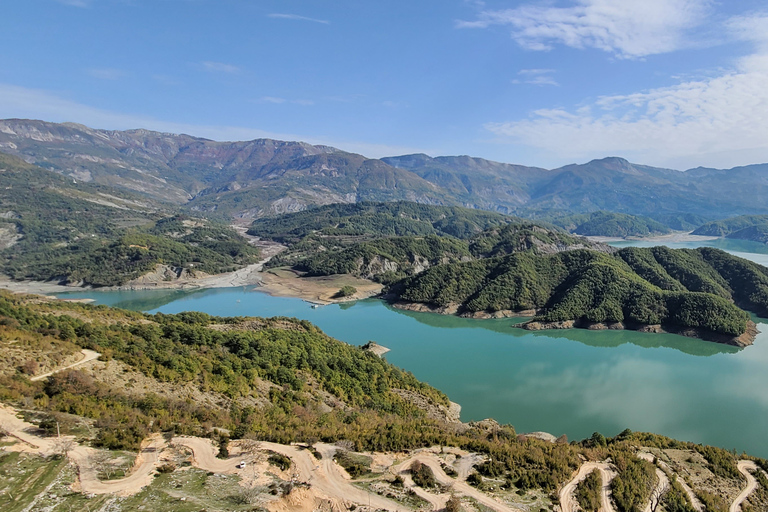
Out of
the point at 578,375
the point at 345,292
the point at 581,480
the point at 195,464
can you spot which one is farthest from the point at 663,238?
the point at 195,464

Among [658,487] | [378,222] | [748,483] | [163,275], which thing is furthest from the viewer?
[378,222]

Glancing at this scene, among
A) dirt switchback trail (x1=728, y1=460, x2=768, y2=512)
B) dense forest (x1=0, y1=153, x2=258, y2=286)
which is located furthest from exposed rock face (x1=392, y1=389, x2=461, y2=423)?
dense forest (x1=0, y1=153, x2=258, y2=286)

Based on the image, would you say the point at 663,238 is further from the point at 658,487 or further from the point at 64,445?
the point at 64,445

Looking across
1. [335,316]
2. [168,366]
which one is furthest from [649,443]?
[335,316]

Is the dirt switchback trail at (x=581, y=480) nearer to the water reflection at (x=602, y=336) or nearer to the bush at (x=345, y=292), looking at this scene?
the water reflection at (x=602, y=336)

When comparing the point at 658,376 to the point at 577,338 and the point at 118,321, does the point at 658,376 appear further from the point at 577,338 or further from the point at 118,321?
the point at 118,321

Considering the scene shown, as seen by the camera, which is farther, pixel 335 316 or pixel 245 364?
pixel 335 316
